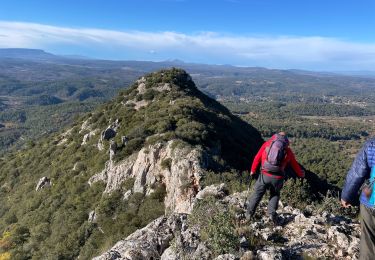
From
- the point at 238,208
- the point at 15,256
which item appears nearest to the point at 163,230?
the point at 238,208

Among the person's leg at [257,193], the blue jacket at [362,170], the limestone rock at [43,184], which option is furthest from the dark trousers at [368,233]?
the limestone rock at [43,184]

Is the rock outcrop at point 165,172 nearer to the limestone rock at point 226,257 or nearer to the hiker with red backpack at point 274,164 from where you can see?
the hiker with red backpack at point 274,164

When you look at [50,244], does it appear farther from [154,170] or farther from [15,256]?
[154,170]

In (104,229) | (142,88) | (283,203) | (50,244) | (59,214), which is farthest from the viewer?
(142,88)

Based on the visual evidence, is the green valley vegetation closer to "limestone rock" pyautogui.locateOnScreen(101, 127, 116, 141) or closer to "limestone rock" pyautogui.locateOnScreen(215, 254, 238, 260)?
"limestone rock" pyautogui.locateOnScreen(101, 127, 116, 141)

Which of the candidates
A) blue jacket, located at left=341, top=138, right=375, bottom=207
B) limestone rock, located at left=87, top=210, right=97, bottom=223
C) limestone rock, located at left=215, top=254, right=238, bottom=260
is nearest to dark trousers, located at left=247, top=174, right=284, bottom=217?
limestone rock, located at left=215, top=254, right=238, bottom=260

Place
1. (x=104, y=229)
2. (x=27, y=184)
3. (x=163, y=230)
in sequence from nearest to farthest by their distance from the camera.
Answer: (x=163, y=230) < (x=104, y=229) < (x=27, y=184)

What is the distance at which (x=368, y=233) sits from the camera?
22.5 ft

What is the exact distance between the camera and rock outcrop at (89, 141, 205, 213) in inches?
996

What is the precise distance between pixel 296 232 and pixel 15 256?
85.0 ft

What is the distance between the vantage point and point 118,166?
108 feet

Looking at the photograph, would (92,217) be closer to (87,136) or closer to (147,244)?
(147,244)

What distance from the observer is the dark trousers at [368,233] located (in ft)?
22.2

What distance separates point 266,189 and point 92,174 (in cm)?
2934
